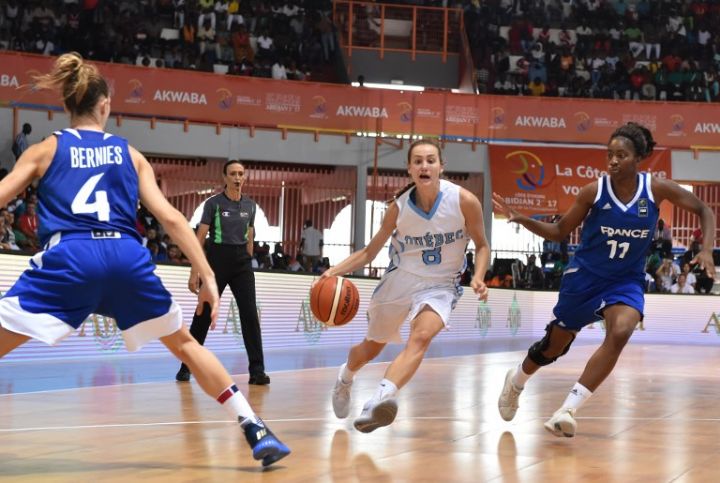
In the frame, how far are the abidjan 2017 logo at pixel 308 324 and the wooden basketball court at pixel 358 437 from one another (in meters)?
5.34

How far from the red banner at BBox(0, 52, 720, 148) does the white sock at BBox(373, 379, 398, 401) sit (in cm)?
1687

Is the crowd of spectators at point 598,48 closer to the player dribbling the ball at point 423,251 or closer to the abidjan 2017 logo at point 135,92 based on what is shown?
the abidjan 2017 logo at point 135,92

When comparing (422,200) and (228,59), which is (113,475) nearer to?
(422,200)

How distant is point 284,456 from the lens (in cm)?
490

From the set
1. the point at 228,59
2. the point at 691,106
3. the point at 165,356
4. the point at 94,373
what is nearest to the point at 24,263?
the point at 94,373

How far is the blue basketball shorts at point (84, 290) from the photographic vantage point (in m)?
4.47

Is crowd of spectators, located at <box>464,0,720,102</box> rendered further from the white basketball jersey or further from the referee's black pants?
the white basketball jersey

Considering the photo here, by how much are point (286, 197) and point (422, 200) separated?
61.4ft

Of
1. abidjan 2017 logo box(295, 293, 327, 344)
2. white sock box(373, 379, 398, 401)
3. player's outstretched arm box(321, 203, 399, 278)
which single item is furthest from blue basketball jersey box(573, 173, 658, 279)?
abidjan 2017 logo box(295, 293, 327, 344)

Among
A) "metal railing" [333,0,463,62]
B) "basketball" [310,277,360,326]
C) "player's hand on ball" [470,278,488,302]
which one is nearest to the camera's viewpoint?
"player's hand on ball" [470,278,488,302]

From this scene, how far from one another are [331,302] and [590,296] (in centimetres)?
168

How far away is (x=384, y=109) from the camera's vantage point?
24.1m

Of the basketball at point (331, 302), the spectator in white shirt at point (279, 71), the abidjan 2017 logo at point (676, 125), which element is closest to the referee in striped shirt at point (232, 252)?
the basketball at point (331, 302)

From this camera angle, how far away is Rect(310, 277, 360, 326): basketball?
22.9 ft
